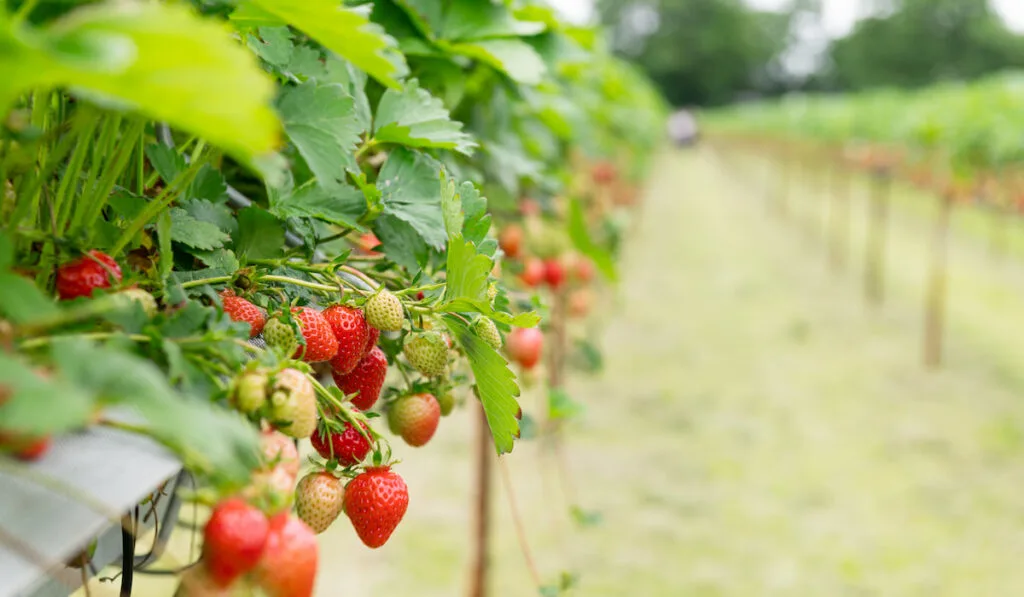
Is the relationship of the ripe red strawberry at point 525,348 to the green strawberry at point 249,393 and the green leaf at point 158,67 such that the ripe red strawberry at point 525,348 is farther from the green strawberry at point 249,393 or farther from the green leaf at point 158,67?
the green leaf at point 158,67

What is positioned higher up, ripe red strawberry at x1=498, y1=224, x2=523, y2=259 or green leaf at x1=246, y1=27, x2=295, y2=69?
green leaf at x1=246, y1=27, x2=295, y2=69

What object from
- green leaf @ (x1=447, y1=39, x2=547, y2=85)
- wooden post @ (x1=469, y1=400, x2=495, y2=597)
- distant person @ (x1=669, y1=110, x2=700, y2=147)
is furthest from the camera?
distant person @ (x1=669, y1=110, x2=700, y2=147)

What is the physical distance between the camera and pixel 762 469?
496 centimetres

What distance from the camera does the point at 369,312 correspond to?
704 mm

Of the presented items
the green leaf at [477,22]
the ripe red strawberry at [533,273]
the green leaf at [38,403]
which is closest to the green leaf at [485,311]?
the green leaf at [38,403]

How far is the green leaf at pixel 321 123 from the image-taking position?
750 millimetres

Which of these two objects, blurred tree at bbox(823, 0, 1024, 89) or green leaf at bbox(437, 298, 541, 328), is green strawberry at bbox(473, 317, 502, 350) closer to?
green leaf at bbox(437, 298, 541, 328)

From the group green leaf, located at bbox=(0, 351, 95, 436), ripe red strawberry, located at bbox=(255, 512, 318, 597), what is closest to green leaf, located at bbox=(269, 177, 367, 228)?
ripe red strawberry, located at bbox=(255, 512, 318, 597)

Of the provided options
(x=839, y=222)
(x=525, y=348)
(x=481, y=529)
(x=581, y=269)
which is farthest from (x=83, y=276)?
(x=839, y=222)

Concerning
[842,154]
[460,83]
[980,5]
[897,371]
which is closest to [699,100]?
[980,5]

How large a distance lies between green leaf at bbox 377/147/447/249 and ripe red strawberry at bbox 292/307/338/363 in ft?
0.68

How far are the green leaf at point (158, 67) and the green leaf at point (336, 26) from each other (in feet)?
0.71

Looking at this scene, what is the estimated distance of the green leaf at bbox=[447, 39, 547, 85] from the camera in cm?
110

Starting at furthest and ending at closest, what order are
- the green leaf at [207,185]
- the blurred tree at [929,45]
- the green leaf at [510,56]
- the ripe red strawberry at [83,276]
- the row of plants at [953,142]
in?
1. the blurred tree at [929,45]
2. the row of plants at [953,142]
3. the green leaf at [510,56]
4. the green leaf at [207,185]
5. the ripe red strawberry at [83,276]
